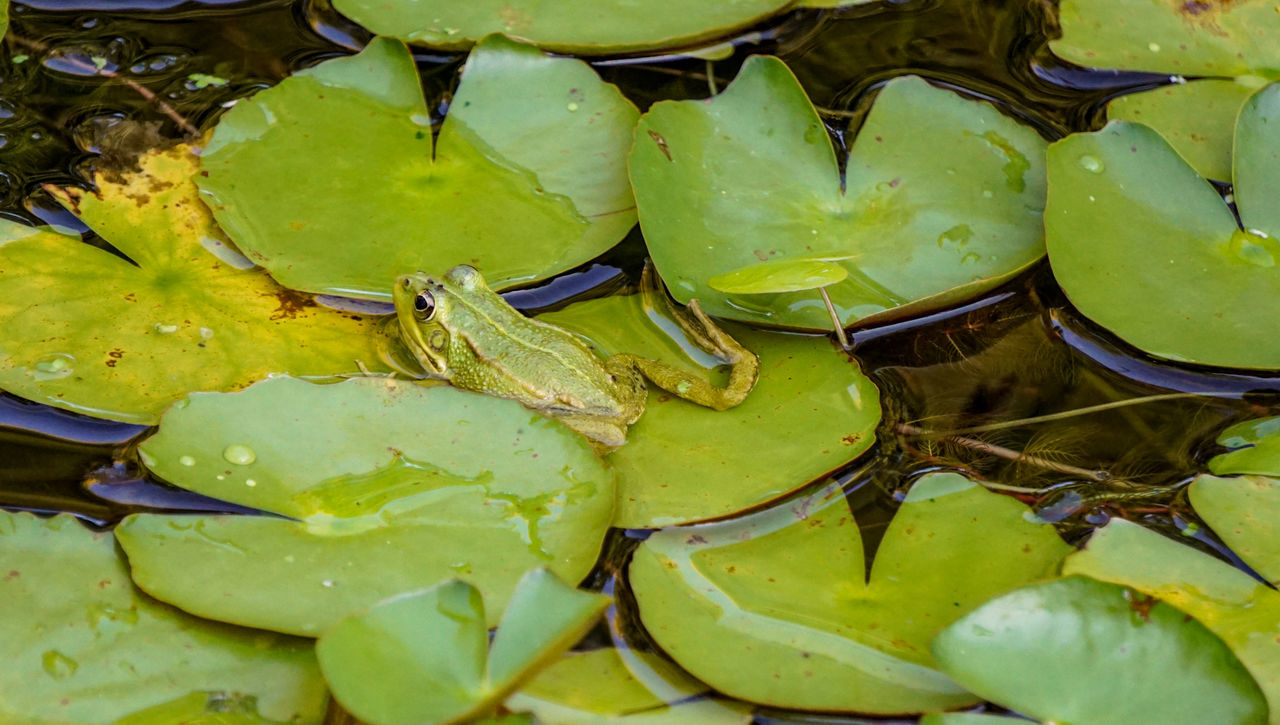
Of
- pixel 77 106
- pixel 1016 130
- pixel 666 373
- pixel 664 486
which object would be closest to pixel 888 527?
pixel 664 486

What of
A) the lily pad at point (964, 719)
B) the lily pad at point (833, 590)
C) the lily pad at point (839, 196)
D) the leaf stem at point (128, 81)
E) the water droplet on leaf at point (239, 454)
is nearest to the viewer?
the lily pad at point (964, 719)

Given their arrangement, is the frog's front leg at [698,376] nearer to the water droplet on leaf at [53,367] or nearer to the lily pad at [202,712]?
the lily pad at [202,712]

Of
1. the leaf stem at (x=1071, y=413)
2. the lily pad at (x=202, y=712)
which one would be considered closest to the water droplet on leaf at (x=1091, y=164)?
the leaf stem at (x=1071, y=413)

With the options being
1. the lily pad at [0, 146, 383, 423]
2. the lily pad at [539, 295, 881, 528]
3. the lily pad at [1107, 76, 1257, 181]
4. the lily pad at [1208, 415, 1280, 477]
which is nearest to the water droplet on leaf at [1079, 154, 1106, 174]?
the lily pad at [1107, 76, 1257, 181]

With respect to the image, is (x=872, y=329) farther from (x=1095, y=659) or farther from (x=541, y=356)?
(x=1095, y=659)

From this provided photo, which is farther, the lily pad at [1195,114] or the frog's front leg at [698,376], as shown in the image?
the lily pad at [1195,114]

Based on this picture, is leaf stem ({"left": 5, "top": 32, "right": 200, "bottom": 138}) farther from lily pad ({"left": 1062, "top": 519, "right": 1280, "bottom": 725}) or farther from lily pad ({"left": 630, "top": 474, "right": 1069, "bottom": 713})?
lily pad ({"left": 1062, "top": 519, "right": 1280, "bottom": 725})
